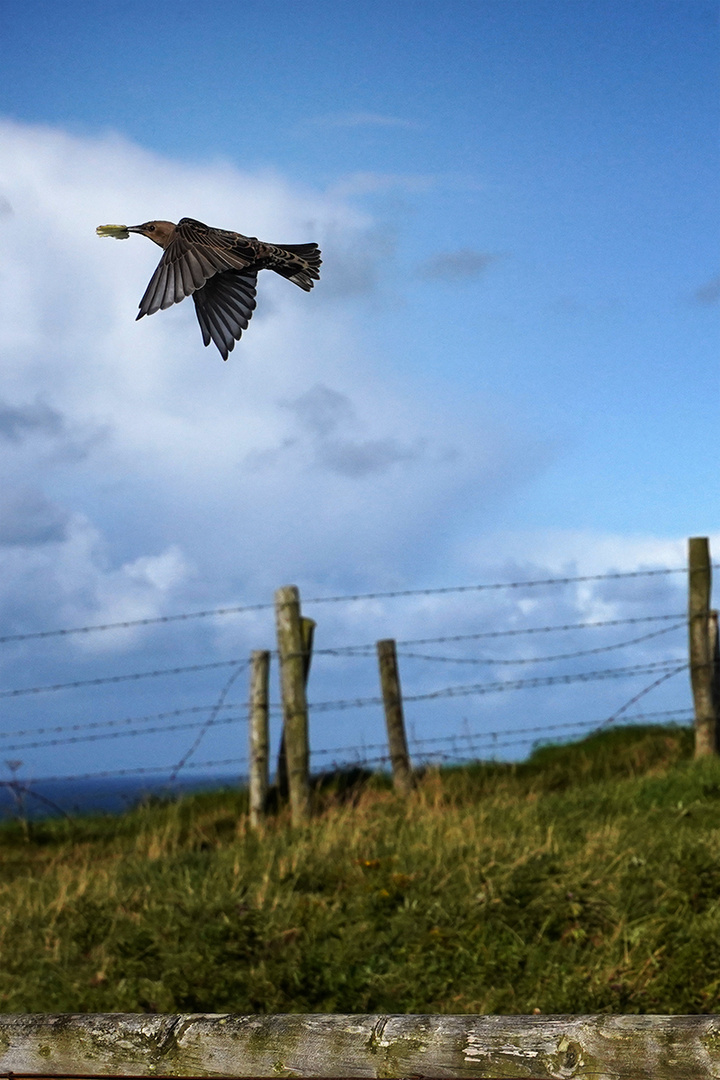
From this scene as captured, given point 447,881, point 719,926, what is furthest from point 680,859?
point 447,881

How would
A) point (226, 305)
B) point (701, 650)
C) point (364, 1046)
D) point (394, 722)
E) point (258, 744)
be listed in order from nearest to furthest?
point (364, 1046)
point (226, 305)
point (258, 744)
point (394, 722)
point (701, 650)

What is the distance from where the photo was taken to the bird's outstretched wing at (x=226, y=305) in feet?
8.23

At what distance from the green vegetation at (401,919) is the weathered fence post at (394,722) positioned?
1352 mm

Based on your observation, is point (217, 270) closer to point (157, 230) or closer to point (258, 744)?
point (157, 230)

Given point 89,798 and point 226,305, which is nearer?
point 226,305

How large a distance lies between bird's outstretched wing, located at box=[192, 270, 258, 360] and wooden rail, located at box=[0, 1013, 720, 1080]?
146 cm

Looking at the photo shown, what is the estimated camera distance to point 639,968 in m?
5.39

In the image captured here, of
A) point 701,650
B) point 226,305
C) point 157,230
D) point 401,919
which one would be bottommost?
point 401,919

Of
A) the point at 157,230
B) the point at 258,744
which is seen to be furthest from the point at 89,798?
the point at 157,230

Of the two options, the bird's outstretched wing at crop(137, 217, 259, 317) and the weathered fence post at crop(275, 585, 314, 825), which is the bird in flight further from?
the weathered fence post at crop(275, 585, 314, 825)

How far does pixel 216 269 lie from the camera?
2391mm

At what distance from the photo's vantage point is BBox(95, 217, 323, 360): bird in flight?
240 centimetres

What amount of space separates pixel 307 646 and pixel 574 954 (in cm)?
467

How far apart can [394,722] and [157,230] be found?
7603 millimetres
